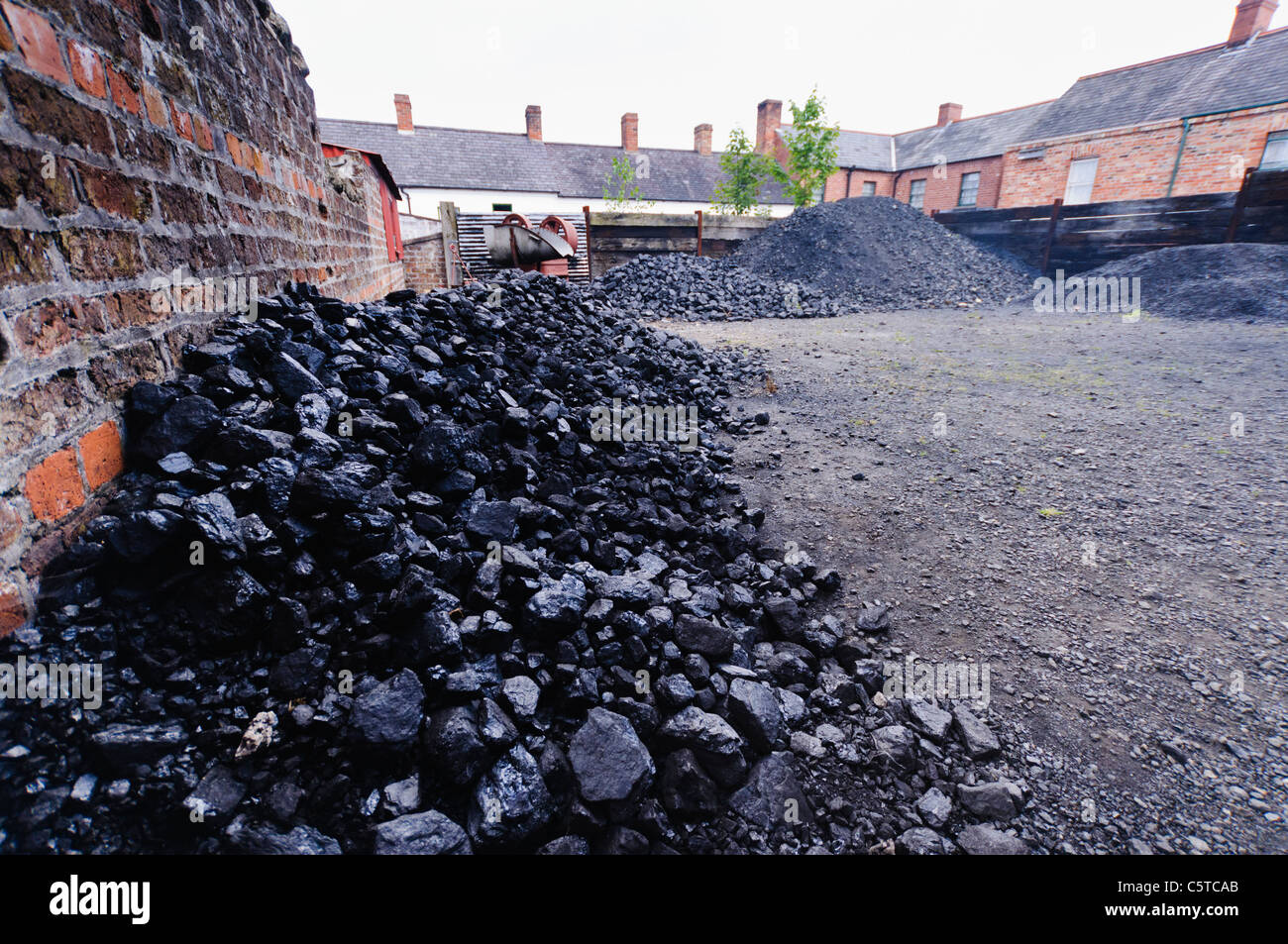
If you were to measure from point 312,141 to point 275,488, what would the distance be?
175 inches

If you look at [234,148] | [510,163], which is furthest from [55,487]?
[510,163]

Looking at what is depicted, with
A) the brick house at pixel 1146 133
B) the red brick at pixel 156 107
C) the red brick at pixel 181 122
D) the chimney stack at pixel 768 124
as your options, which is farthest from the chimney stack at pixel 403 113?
the red brick at pixel 156 107

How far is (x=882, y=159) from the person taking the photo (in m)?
32.8

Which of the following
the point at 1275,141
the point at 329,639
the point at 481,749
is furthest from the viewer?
the point at 1275,141

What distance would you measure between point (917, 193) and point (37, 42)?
3730 cm

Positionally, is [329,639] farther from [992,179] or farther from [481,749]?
[992,179]

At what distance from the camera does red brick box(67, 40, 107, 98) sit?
1.79m

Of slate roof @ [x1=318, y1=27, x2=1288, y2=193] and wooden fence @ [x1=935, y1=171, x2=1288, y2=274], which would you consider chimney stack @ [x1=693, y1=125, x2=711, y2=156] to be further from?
wooden fence @ [x1=935, y1=171, x2=1288, y2=274]

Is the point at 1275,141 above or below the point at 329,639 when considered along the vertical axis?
above

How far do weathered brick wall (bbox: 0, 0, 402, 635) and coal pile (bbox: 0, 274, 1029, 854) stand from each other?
129 mm

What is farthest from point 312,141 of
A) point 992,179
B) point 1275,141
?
point 992,179

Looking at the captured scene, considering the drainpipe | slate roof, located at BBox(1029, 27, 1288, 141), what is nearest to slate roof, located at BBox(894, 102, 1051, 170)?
slate roof, located at BBox(1029, 27, 1288, 141)

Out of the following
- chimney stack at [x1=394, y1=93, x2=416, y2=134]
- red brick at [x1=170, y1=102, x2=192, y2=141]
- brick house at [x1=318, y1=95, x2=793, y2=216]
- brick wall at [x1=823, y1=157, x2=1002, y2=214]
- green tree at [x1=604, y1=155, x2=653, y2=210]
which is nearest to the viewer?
red brick at [x1=170, y1=102, x2=192, y2=141]
